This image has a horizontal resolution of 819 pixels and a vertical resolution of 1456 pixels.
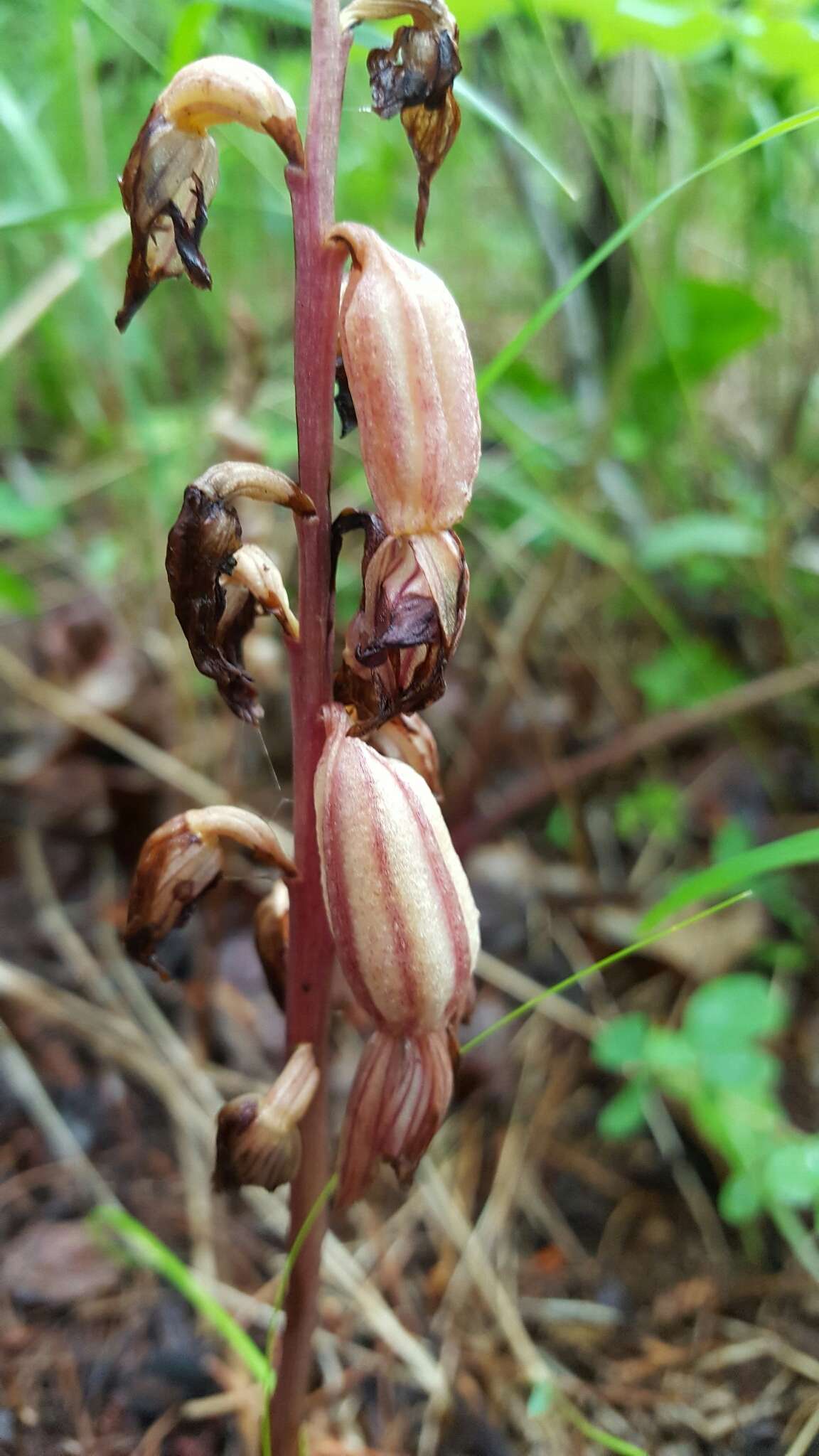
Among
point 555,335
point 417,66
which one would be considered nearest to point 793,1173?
→ point 417,66

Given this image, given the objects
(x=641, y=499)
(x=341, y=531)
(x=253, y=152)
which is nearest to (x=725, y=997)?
(x=341, y=531)

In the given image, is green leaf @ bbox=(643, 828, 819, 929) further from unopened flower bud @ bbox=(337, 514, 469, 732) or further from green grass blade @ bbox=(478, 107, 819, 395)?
green grass blade @ bbox=(478, 107, 819, 395)

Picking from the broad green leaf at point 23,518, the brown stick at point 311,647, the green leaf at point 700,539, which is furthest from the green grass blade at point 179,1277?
the green leaf at point 700,539

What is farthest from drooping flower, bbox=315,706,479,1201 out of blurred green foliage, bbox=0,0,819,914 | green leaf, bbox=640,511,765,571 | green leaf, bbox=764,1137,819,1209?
green leaf, bbox=640,511,765,571

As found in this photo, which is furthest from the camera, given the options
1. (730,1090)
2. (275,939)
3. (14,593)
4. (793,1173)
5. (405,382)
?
(14,593)

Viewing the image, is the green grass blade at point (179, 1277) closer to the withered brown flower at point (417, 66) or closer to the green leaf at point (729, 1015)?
the green leaf at point (729, 1015)

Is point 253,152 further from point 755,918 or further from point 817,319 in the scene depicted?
point 755,918

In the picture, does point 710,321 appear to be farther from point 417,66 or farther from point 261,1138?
point 261,1138
